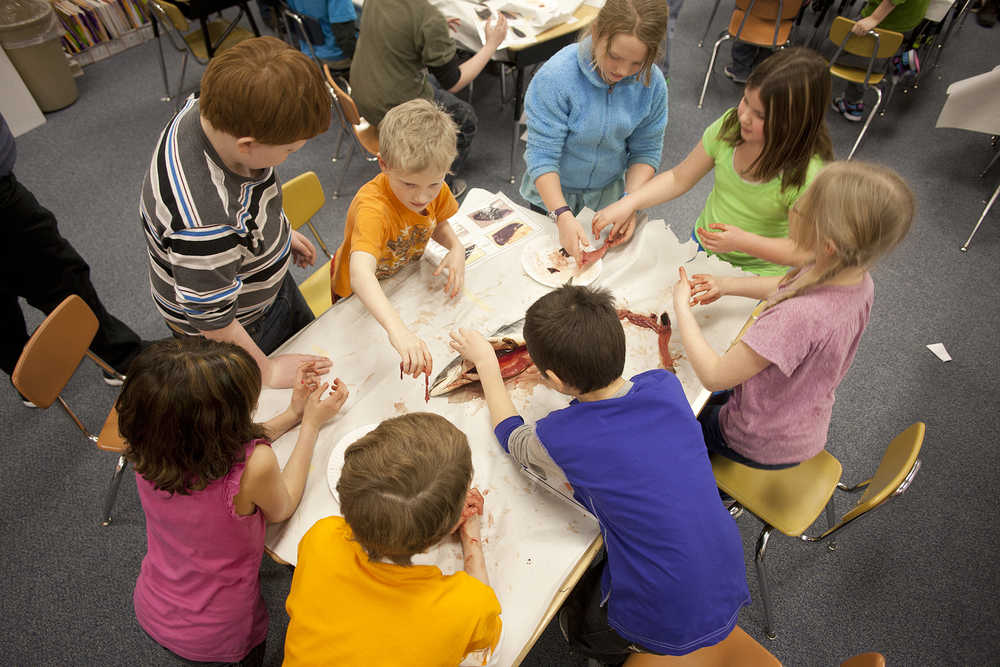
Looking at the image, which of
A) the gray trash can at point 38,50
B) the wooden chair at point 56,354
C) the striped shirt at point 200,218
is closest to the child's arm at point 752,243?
the striped shirt at point 200,218

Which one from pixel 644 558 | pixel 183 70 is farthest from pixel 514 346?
pixel 183 70

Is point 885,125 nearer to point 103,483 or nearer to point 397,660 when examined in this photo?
point 397,660

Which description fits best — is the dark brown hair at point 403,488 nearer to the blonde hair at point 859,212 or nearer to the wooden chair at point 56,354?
the blonde hair at point 859,212

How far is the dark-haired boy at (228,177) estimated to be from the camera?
1.05m

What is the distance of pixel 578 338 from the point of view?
46.1 inches

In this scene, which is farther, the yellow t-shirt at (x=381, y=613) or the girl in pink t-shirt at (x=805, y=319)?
the girl in pink t-shirt at (x=805, y=319)

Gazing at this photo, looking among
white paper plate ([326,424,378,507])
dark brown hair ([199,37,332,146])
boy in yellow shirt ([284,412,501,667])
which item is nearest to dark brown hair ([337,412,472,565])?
boy in yellow shirt ([284,412,501,667])

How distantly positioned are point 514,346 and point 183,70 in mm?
3777

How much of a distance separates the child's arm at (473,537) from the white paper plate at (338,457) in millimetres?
280

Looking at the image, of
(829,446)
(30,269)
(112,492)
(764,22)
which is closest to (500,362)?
(112,492)

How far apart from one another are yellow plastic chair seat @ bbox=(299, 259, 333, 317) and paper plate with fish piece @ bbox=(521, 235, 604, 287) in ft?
2.56

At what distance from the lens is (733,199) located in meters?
1.79

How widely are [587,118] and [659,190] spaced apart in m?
0.34

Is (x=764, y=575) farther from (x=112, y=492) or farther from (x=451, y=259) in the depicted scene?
(x=112, y=492)
